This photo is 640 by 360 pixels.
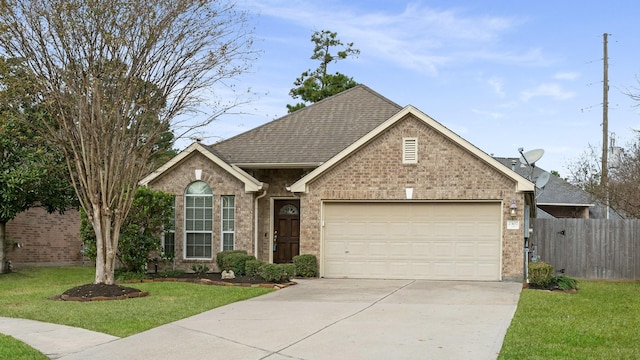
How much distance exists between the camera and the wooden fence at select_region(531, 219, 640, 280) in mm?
21469

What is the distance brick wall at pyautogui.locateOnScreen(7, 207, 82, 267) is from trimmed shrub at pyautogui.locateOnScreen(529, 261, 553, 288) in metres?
16.0

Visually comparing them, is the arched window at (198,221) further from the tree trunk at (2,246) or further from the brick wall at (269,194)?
the tree trunk at (2,246)

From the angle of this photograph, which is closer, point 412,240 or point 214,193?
point 412,240

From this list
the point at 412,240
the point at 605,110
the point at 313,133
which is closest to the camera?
the point at 412,240

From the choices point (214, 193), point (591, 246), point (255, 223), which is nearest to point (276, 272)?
point (255, 223)

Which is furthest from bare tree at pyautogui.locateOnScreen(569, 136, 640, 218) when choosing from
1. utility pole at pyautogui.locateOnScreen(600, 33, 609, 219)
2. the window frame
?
the window frame

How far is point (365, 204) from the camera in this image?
775 inches

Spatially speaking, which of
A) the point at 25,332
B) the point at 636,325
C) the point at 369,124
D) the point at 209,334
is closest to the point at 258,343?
the point at 209,334

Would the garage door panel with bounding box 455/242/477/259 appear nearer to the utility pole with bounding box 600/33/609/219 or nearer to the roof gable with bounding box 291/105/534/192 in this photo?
the roof gable with bounding box 291/105/534/192

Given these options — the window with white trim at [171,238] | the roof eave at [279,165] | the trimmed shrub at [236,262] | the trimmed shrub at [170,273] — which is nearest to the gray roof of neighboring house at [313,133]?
the roof eave at [279,165]

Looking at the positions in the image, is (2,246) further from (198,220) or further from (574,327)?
(574,327)

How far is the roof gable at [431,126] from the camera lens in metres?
18.3

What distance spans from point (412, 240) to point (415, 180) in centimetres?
165

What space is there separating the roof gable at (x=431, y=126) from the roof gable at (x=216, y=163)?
3.95 ft
